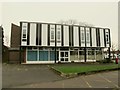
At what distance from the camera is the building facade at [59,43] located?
39.9 meters

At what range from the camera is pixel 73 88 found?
492 inches

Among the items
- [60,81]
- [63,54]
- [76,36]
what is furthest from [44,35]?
[60,81]

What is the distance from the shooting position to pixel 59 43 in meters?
41.2

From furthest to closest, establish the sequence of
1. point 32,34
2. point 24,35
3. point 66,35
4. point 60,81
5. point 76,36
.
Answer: point 76,36 → point 66,35 → point 32,34 → point 24,35 → point 60,81

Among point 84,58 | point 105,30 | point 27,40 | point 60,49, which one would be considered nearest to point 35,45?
point 27,40

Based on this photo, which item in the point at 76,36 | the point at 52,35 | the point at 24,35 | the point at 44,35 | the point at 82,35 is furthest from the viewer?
the point at 82,35

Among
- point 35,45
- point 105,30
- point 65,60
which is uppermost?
point 105,30

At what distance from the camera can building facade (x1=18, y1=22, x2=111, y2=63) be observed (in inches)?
1572

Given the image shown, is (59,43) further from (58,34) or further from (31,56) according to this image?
(31,56)

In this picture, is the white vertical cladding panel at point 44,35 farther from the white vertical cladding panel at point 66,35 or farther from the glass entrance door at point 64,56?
the glass entrance door at point 64,56

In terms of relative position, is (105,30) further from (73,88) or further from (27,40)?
(73,88)

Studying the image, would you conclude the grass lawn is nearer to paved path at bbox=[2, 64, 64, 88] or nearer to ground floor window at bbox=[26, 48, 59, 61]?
paved path at bbox=[2, 64, 64, 88]

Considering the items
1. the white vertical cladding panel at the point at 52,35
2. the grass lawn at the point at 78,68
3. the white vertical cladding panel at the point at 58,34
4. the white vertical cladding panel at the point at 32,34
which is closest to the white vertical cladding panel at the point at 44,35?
the white vertical cladding panel at the point at 52,35

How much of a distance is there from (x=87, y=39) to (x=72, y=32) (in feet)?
10.6
